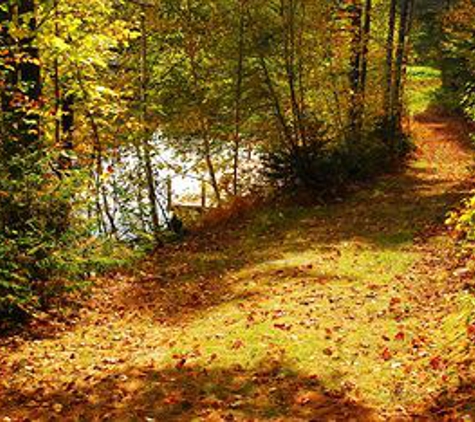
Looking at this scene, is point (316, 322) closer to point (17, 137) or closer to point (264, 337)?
point (264, 337)

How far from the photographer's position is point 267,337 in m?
7.72

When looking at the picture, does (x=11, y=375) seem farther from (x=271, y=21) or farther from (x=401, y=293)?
(x=271, y=21)

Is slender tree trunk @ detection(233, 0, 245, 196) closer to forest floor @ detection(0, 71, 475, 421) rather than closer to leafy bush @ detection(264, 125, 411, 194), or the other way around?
leafy bush @ detection(264, 125, 411, 194)

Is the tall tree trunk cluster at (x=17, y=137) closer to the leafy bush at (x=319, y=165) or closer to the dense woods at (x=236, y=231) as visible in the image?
the dense woods at (x=236, y=231)

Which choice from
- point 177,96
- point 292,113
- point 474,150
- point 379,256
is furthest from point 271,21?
point 474,150

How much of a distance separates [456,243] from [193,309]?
5488mm

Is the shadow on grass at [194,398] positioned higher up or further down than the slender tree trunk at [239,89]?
further down

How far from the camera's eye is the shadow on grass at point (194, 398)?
5801 millimetres

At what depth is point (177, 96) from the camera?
1884 cm

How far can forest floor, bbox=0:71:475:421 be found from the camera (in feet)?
19.7

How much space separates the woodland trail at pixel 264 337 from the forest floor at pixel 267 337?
2 cm

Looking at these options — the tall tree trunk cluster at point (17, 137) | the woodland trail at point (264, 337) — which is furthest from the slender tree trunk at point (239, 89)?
the tall tree trunk cluster at point (17, 137)

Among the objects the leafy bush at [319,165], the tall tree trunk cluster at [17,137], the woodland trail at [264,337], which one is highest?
the tall tree trunk cluster at [17,137]

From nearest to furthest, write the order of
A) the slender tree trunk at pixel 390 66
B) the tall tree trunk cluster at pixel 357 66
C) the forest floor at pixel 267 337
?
the forest floor at pixel 267 337, the tall tree trunk cluster at pixel 357 66, the slender tree trunk at pixel 390 66
